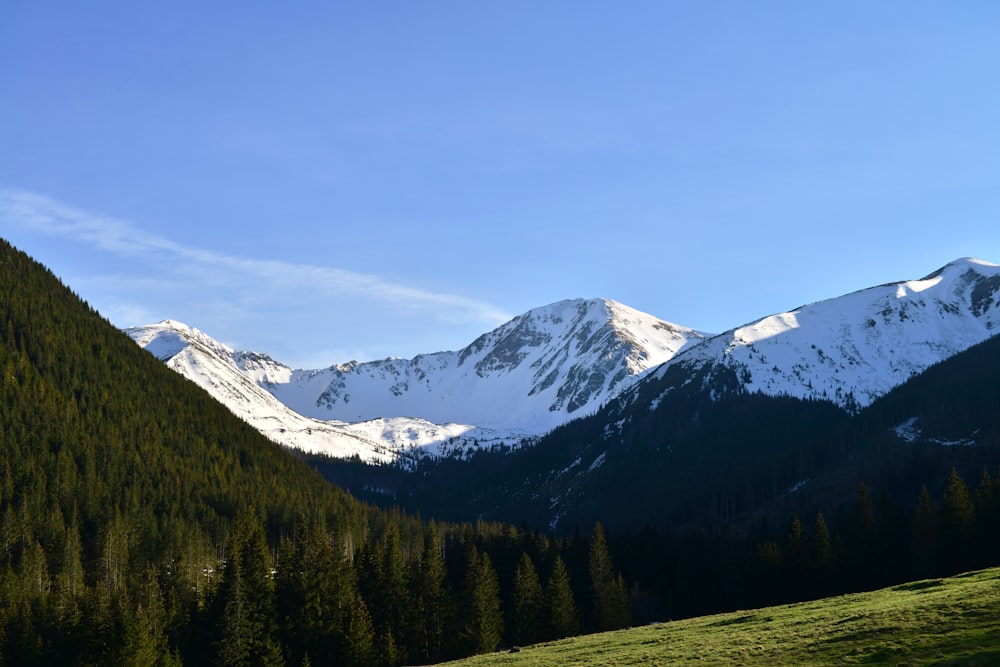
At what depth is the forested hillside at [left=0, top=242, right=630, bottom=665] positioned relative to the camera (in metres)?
93.1

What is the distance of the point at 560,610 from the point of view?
338 feet

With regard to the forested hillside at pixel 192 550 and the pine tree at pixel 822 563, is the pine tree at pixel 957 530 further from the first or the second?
the forested hillside at pixel 192 550

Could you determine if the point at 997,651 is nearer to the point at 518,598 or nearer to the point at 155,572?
the point at 518,598

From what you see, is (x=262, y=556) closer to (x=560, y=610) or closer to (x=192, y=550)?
(x=192, y=550)

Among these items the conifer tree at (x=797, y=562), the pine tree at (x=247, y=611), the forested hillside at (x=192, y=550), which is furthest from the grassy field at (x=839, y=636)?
the conifer tree at (x=797, y=562)

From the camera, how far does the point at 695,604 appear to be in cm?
12450

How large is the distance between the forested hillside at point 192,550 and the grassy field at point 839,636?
34.0 metres

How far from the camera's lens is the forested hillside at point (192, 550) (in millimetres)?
93062

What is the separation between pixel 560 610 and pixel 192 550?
56.1 metres

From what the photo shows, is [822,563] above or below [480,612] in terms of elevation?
above

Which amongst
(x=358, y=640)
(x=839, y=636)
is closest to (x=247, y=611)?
(x=358, y=640)

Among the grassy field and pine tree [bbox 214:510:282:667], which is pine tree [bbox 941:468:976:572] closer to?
Answer: the grassy field

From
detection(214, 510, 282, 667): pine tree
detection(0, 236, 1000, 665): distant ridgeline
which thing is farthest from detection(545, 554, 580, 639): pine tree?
detection(214, 510, 282, 667): pine tree

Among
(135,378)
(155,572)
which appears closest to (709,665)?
(155,572)
